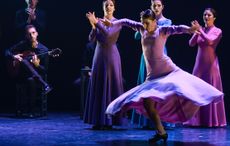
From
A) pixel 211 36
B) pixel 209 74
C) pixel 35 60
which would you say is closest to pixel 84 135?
pixel 209 74

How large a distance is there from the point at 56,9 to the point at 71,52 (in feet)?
2.99

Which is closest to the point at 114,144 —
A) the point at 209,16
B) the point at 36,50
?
the point at 209,16

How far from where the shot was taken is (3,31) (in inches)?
431

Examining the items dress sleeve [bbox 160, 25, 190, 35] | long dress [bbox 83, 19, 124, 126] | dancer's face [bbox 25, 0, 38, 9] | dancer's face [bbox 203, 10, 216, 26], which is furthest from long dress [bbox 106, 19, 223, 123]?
dancer's face [bbox 25, 0, 38, 9]

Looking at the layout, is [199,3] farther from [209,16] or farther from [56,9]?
[56,9]

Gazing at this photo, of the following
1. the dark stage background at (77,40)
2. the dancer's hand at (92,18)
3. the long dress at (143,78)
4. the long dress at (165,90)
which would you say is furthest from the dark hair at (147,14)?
the dark stage background at (77,40)

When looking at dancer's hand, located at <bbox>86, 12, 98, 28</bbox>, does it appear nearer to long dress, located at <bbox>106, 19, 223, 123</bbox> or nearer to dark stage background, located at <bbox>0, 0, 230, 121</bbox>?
long dress, located at <bbox>106, 19, 223, 123</bbox>

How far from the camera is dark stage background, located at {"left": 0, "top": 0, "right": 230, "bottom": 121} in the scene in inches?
406

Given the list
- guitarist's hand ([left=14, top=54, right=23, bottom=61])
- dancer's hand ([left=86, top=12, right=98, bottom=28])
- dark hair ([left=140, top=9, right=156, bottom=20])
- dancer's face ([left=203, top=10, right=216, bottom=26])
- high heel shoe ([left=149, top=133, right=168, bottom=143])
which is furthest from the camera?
guitarist's hand ([left=14, top=54, right=23, bottom=61])

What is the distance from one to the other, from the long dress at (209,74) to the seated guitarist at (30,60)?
2659 millimetres

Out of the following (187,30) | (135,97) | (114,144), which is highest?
(187,30)

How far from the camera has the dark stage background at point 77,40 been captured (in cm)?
1032

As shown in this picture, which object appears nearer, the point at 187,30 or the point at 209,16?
the point at 187,30

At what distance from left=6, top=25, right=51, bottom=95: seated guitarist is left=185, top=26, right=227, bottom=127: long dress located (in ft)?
8.72
